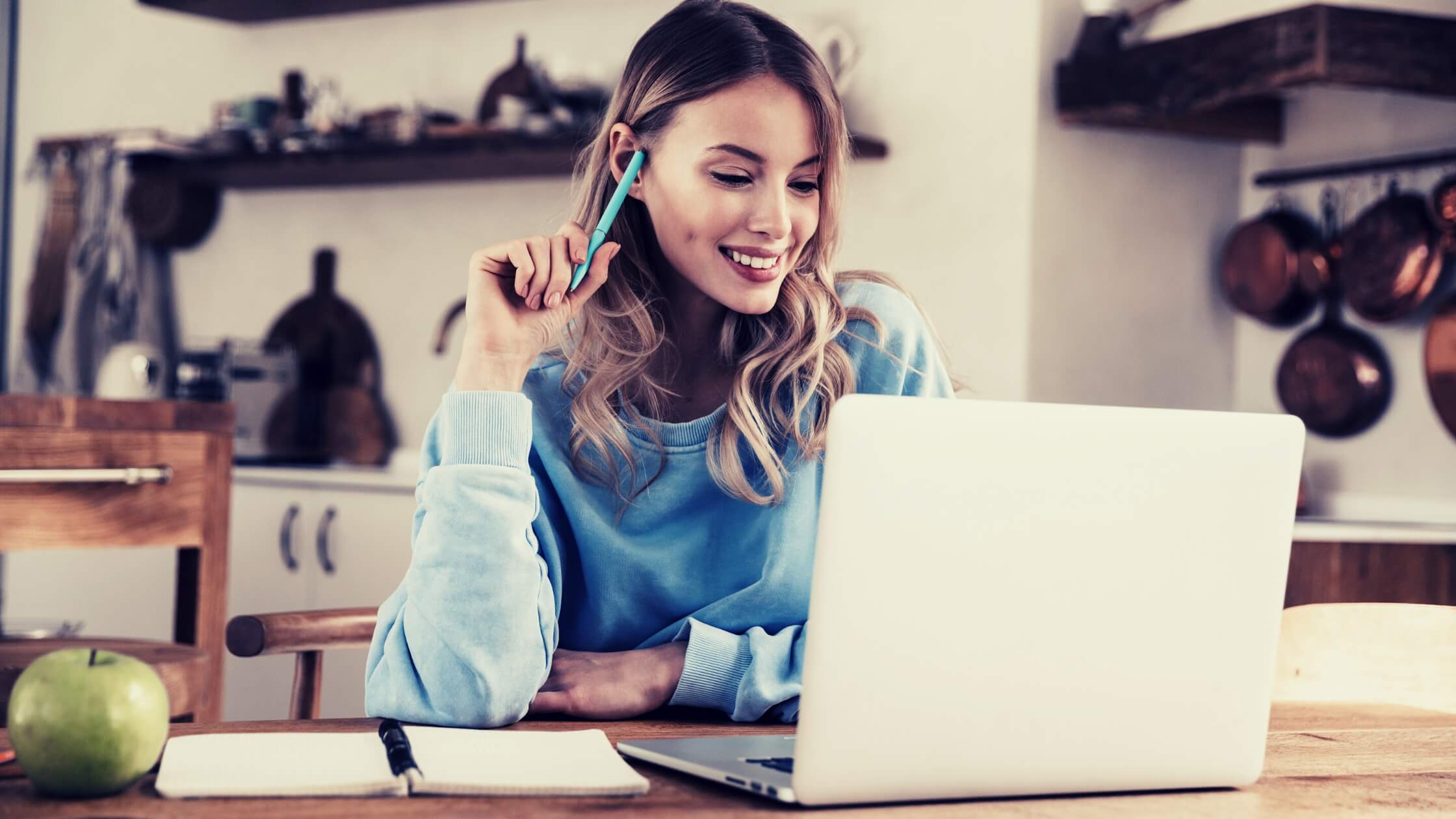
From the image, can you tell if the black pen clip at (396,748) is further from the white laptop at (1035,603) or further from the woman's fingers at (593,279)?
the woman's fingers at (593,279)

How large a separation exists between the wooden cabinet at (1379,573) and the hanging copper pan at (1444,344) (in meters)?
0.38

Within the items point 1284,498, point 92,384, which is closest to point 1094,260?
point 1284,498

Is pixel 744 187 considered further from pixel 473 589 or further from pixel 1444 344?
pixel 1444 344

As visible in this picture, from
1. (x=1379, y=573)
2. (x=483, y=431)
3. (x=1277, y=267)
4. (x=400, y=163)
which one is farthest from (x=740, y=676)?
(x=400, y=163)

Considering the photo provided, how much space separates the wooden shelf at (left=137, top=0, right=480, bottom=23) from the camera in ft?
12.7

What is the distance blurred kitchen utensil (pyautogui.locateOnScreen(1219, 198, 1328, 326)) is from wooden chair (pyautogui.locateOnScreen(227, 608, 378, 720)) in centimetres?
232

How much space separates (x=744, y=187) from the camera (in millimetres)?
1399

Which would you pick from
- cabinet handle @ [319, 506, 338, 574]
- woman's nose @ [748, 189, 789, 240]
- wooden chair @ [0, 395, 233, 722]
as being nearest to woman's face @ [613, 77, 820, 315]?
woman's nose @ [748, 189, 789, 240]

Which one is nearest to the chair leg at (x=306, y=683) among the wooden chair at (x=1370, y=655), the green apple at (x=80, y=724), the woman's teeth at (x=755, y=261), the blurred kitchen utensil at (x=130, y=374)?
the woman's teeth at (x=755, y=261)

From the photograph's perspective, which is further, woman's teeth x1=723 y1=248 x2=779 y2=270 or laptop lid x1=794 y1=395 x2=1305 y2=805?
woman's teeth x1=723 y1=248 x2=779 y2=270

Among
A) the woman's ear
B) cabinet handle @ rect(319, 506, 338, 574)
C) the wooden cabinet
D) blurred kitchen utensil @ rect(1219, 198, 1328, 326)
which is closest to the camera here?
the woman's ear

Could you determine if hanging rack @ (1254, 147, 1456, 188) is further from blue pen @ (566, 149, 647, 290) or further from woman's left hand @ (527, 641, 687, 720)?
woman's left hand @ (527, 641, 687, 720)

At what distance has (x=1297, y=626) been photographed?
165cm

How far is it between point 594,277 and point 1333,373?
7.43 feet
